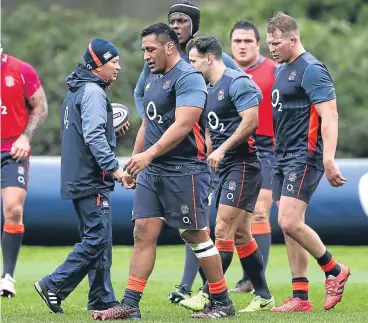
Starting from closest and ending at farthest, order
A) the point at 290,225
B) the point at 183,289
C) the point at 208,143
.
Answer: the point at 290,225 < the point at 208,143 < the point at 183,289

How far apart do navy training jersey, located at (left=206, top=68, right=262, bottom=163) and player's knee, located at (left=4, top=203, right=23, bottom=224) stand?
7.10 feet

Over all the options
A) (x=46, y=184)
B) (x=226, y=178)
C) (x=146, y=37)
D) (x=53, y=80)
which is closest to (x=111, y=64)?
(x=146, y=37)

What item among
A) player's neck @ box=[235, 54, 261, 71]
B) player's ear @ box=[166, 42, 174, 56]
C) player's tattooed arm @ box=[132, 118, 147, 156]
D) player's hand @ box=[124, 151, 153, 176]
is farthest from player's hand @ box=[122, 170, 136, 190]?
player's neck @ box=[235, 54, 261, 71]

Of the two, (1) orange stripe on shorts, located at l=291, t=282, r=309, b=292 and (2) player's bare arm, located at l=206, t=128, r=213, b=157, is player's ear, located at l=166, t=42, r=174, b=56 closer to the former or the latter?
(2) player's bare arm, located at l=206, t=128, r=213, b=157

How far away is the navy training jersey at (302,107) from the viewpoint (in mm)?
8711

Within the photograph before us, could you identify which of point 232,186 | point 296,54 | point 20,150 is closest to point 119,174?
point 232,186

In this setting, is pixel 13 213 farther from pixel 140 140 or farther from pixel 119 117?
pixel 140 140

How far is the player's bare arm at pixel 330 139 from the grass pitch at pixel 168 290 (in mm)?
1040

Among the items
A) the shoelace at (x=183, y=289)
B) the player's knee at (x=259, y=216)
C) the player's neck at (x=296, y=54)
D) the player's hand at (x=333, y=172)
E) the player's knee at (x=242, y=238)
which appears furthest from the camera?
the player's knee at (x=259, y=216)

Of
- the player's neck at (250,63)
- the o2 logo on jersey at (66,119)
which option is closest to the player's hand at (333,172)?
the o2 logo on jersey at (66,119)

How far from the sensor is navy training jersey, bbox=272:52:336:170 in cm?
871

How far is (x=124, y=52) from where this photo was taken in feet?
58.1

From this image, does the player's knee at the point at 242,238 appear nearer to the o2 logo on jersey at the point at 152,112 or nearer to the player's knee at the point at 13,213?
the o2 logo on jersey at the point at 152,112

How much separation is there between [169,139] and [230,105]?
1.17 metres
